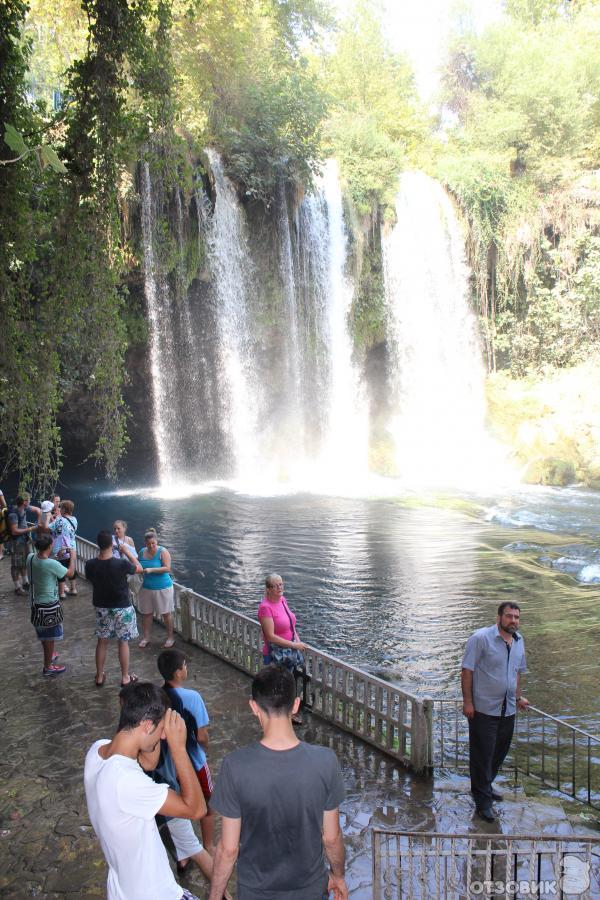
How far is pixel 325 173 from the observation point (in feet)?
92.0

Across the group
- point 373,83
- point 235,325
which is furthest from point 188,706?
point 373,83

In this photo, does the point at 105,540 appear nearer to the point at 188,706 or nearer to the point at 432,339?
the point at 188,706

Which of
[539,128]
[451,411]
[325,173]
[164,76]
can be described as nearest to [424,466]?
[451,411]

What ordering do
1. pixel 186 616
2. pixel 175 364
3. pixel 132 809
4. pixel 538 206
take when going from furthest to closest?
pixel 538 206
pixel 175 364
pixel 186 616
pixel 132 809

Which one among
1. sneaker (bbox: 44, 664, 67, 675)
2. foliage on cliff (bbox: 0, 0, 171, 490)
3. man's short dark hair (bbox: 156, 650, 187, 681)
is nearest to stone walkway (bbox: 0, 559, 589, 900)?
sneaker (bbox: 44, 664, 67, 675)

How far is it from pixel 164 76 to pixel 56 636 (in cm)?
653

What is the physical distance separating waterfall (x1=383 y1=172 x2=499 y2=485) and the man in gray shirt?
2444 cm

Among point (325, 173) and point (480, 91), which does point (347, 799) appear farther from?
point (480, 91)

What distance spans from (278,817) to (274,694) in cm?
49

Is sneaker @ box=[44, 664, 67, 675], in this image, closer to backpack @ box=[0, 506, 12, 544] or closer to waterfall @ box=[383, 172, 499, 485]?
backpack @ box=[0, 506, 12, 544]

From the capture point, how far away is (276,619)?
6664 millimetres

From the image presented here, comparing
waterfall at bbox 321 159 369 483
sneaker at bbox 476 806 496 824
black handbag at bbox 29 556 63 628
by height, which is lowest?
sneaker at bbox 476 806 496 824

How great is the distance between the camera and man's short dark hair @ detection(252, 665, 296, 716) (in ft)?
10.2

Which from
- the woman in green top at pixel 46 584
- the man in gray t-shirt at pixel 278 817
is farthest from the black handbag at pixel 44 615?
the man in gray t-shirt at pixel 278 817
